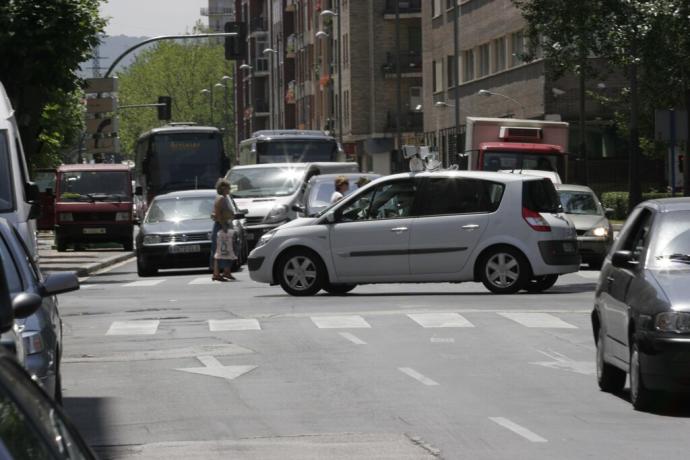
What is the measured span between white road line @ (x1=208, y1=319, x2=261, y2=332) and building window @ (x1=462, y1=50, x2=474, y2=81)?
189 ft

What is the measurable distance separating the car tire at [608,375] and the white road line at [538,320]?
5.82m

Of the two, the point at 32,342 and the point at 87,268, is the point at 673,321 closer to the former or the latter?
the point at 32,342

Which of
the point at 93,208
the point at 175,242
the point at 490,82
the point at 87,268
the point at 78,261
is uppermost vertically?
the point at 490,82

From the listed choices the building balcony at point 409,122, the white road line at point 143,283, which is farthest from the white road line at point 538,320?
the building balcony at point 409,122

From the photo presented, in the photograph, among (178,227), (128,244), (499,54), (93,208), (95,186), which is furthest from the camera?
(499,54)

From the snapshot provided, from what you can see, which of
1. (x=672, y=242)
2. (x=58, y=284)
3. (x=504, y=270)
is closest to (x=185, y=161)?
(x=504, y=270)

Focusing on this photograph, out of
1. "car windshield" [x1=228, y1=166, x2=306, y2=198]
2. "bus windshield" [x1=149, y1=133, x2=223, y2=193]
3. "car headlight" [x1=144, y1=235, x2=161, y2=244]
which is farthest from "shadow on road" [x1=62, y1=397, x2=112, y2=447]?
"bus windshield" [x1=149, y1=133, x2=223, y2=193]

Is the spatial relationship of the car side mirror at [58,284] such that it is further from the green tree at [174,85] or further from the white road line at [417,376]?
the green tree at [174,85]

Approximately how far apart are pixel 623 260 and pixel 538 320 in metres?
7.56

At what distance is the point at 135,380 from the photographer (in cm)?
1480

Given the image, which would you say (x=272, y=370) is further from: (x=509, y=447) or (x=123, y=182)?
(x=123, y=182)

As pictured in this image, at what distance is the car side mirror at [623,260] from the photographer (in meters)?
12.7

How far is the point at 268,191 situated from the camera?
42.0 metres

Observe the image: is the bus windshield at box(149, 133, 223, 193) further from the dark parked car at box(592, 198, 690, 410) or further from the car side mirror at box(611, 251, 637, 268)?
the car side mirror at box(611, 251, 637, 268)
